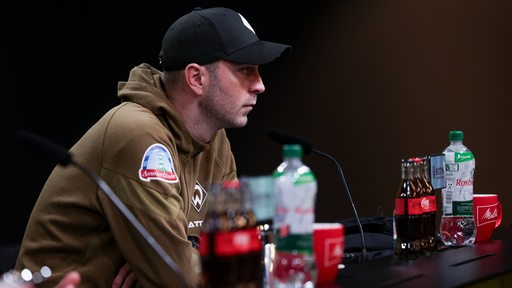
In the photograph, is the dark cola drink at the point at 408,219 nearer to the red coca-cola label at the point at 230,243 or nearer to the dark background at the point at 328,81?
the red coca-cola label at the point at 230,243

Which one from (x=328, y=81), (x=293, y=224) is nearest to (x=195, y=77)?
(x=293, y=224)

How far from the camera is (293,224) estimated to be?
1.20 metres

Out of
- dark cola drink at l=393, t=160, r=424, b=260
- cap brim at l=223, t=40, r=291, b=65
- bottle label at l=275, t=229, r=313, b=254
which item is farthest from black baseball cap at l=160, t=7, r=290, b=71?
bottle label at l=275, t=229, r=313, b=254

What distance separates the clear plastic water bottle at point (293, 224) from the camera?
47.3 inches

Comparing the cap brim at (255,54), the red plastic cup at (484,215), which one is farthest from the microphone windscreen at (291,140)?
the red plastic cup at (484,215)

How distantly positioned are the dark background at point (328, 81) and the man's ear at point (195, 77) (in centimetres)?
127

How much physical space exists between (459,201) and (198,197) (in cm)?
66

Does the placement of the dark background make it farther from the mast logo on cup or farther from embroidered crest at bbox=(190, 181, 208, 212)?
the mast logo on cup

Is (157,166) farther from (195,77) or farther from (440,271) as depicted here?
(440,271)

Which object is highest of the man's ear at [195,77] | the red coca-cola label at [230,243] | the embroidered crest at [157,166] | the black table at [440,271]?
the man's ear at [195,77]

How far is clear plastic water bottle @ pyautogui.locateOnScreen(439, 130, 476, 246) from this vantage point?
201 centimetres

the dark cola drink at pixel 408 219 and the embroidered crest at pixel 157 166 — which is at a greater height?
the embroidered crest at pixel 157 166

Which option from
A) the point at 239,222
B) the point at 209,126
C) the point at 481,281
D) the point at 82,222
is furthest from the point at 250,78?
the point at 239,222

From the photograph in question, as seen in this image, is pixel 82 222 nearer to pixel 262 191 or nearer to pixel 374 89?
pixel 262 191
